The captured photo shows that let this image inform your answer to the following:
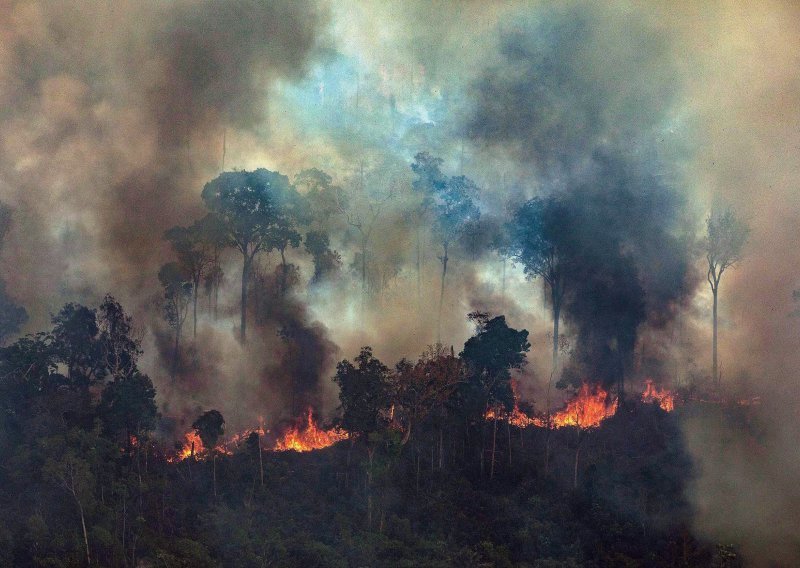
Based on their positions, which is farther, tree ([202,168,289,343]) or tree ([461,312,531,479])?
tree ([202,168,289,343])

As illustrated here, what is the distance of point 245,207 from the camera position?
79.4 m

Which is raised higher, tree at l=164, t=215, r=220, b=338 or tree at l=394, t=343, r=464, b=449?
tree at l=164, t=215, r=220, b=338

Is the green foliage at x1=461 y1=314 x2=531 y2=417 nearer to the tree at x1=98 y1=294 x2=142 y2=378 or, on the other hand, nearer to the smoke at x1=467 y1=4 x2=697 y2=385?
the smoke at x1=467 y1=4 x2=697 y2=385

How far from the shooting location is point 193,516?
5650cm

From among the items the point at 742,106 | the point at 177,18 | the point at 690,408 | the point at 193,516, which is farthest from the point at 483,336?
the point at 177,18

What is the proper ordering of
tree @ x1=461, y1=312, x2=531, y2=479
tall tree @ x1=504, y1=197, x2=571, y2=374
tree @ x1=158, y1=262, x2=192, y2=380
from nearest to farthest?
tree @ x1=461, y1=312, x2=531, y2=479
tree @ x1=158, y1=262, x2=192, y2=380
tall tree @ x1=504, y1=197, x2=571, y2=374

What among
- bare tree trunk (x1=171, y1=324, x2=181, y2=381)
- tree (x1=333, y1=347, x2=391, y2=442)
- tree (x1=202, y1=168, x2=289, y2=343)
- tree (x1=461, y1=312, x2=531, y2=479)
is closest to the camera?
tree (x1=333, y1=347, x2=391, y2=442)

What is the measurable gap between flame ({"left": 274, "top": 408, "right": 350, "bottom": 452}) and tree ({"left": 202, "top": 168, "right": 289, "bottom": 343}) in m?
11.8

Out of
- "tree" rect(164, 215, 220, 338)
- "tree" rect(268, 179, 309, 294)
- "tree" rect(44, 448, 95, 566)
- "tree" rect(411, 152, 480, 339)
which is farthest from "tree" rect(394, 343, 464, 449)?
"tree" rect(164, 215, 220, 338)

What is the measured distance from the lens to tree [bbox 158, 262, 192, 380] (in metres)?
80.8

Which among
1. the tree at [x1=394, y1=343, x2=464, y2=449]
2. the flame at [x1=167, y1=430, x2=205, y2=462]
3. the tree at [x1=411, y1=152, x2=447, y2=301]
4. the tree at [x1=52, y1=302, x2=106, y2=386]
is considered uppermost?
the tree at [x1=411, y1=152, x2=447, y2=301]

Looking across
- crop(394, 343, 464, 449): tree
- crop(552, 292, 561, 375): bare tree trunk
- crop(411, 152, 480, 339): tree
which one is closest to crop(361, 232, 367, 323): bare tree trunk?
crop(411, 152, 480, 339): tree

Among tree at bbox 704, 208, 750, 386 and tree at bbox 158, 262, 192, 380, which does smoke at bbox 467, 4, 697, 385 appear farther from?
tree at bbox 158, 262, 192, 380

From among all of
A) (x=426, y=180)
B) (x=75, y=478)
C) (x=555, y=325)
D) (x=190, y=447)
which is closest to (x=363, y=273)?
(x=426, y=180)
